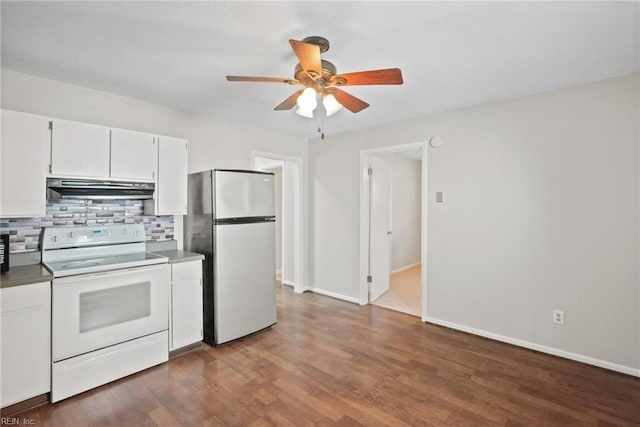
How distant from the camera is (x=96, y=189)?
99.0 inches

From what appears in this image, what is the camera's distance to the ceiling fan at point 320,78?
1.64 meters

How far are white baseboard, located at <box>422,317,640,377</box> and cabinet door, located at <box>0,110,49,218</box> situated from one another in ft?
12.6

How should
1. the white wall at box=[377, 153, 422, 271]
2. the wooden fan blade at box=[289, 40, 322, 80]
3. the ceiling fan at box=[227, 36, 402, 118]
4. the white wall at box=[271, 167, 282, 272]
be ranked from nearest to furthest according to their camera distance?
the wooden fan blade at box=[289, 40, 322, 80] < the ceiling fan at box=[227, 36, 402, 118] < the white wall at box=[271, 167, 282, 272] < the white wall at box=[377, 153, 422, 271]

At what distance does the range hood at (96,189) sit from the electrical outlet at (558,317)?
12.7 ft

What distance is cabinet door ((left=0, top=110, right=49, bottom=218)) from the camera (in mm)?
2104

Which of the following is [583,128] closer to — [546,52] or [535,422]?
[546,52]

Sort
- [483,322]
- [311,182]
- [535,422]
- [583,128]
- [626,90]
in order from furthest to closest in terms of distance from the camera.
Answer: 1. [311,182]
2. [483,322]
3. [583,128]
4. [626,90]
5. [535,422]

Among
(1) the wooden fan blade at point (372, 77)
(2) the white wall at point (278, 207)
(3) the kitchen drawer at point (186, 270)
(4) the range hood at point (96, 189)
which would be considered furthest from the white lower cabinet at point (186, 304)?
(2) the white wall at point (278, 207)

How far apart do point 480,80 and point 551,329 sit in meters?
2.33

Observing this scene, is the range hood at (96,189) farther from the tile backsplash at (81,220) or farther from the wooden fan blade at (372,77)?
the wooden fan blade at (372,77)

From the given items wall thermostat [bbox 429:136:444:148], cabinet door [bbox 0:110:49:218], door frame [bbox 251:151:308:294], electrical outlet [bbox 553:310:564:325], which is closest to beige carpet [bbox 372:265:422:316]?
door frame [bbox 251:151:308:294]

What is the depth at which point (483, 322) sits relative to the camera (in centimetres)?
315

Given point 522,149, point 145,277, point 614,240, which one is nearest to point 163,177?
point 145,277

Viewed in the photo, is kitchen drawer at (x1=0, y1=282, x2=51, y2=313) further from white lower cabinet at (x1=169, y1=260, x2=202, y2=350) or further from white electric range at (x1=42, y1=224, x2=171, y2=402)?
white lower cabinet at (x1=169, y1=260, x2=202, y2=350)
